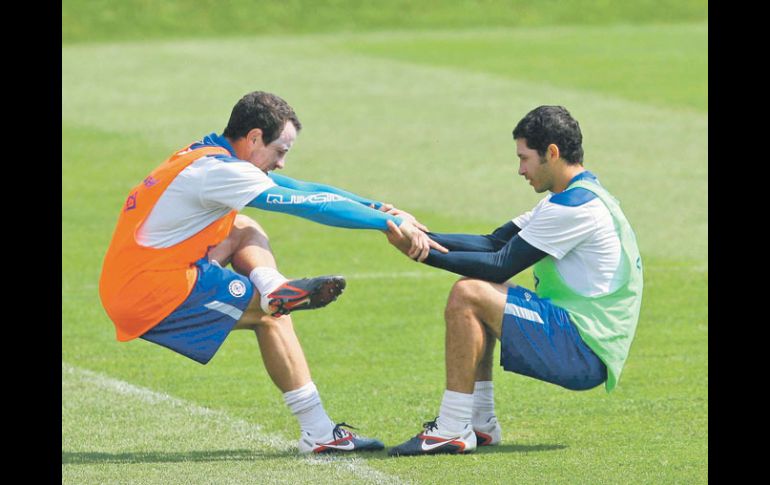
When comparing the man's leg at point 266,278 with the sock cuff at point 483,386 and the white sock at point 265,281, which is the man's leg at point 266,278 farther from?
the sock cuff at point 483,386

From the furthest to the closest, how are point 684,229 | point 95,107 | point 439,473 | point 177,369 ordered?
1. point 95,107
2. point 684,229
3. point 177,369
4. point 439,473

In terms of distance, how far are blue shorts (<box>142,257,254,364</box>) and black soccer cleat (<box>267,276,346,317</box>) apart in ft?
0.73

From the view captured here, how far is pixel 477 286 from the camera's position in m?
8.16

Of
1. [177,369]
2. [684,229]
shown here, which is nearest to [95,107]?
[684,229]

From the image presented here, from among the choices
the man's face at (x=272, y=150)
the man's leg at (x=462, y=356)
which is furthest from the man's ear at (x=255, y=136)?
the man's leg at (x=462, y=356)

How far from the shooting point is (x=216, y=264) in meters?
8.48

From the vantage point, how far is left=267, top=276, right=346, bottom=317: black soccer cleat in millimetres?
8039

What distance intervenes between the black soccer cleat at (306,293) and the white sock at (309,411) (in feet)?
1.94

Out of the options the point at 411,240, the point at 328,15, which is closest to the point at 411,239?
the point at 411,240

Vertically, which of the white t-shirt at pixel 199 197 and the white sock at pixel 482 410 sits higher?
the white t-shirt at pixel 199 197

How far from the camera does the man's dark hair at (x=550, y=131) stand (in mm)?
8219

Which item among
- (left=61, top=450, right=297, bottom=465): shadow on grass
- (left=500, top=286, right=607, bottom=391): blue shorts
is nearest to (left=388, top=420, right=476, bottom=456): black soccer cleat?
(left=500, top=286, right=607, bottom=391): blue shorts
